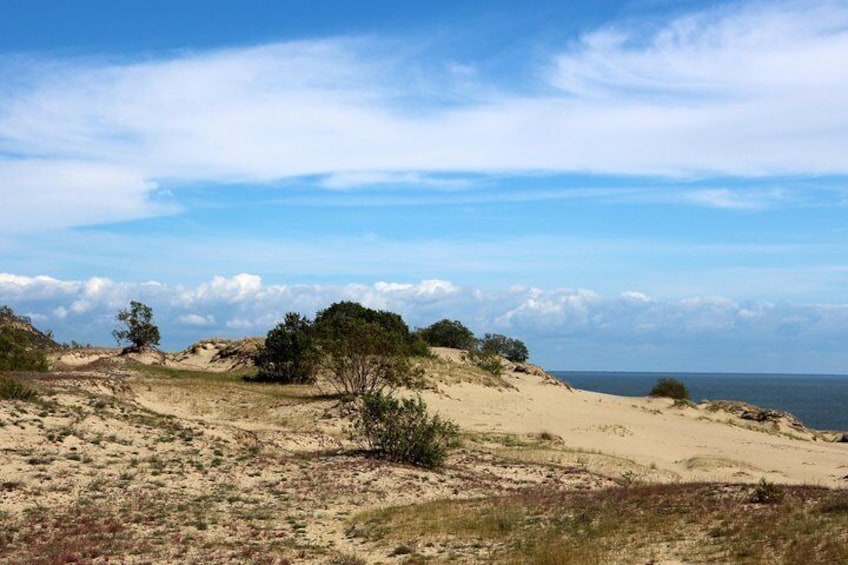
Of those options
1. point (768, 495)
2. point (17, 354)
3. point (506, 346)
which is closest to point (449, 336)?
point (506, 346)

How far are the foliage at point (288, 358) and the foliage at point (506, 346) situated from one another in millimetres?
37815

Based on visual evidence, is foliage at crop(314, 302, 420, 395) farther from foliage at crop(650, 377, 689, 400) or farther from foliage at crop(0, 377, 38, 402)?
foliage at crop(650, 377, 689, 400)

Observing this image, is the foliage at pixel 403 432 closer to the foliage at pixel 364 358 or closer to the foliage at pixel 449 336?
the foliage at pixel 364 358

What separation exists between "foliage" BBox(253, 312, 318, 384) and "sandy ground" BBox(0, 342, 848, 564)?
2.47 m

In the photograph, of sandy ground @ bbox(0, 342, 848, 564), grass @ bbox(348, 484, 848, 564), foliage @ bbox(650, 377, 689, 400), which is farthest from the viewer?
foliage @ bbox(650, 377, 689, 400)

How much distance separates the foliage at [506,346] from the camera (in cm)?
8781

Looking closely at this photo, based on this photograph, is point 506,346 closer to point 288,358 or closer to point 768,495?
point 288,358

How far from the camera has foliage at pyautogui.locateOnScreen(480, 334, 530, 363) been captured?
288 feet

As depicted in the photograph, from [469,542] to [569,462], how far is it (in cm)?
1458

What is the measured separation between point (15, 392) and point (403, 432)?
1321 centimetres

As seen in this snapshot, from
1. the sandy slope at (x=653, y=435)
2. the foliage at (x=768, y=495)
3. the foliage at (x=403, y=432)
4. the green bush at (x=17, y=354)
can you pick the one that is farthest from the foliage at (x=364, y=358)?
the foliage at (x=768, y=495)

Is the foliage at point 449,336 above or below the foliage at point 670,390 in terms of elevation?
above

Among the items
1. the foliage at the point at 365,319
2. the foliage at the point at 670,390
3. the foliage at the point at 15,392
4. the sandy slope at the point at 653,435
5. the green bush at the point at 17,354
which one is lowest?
the sandy slope at the point at 653,435

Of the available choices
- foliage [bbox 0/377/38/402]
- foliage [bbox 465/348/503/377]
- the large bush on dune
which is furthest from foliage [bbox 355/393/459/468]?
foliage [bbox 465/348/503/377]
